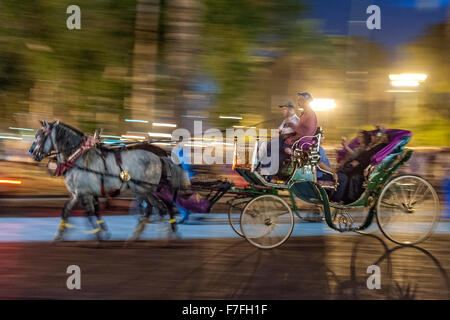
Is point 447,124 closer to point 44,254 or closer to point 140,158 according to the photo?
point 140,158

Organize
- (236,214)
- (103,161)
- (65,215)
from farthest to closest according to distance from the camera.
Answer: (236,214) < (103,161) < (65,215)

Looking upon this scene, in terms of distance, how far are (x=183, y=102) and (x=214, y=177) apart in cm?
175

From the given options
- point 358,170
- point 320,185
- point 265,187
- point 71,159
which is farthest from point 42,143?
point 358,170

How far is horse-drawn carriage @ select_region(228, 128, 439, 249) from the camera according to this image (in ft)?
22.1

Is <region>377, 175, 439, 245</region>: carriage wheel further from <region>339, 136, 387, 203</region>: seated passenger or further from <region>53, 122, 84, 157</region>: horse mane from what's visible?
<region>53, 122, 84, 157</region>: horse mane

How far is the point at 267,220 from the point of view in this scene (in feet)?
22.1

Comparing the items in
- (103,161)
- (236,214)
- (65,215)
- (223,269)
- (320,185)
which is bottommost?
(223,269)

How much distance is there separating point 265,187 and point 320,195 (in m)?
0.76

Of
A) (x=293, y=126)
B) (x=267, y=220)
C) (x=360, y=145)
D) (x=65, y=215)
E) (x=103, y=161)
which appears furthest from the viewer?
(x=103, y=161)

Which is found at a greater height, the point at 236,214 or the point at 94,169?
the point at 94,169

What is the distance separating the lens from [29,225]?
8.45 m

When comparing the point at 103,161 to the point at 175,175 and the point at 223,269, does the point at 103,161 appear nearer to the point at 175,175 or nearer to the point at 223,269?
the point at 175,175

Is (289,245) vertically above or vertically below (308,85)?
below
